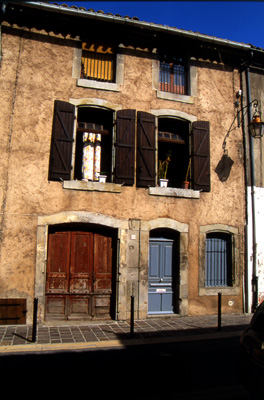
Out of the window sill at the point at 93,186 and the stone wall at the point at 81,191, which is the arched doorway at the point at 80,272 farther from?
the window sill at the point at 93,186

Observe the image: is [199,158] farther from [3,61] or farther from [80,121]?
[3,61]

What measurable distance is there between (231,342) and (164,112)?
6.04m

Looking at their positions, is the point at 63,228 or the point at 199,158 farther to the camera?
the point at 199,158

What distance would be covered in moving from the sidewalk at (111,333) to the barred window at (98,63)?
21.2 ft

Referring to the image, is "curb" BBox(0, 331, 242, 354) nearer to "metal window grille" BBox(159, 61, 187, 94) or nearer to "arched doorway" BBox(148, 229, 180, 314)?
"arched doorway" BBox(148, 229, 180, 314)

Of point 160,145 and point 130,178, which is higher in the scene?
point 160,145

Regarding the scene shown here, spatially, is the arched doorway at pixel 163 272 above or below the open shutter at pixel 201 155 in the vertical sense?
below

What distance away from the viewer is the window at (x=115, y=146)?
799cm

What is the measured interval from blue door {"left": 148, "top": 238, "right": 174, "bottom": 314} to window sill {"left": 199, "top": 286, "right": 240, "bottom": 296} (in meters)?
0.88

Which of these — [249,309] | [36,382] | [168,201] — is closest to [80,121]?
[168,201]

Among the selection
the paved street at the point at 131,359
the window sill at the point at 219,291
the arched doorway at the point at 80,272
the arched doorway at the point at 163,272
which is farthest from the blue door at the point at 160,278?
the arched doorway at the point at 80,272

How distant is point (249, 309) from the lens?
8.97 metres

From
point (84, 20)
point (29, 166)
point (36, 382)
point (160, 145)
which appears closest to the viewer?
point (36, 382)

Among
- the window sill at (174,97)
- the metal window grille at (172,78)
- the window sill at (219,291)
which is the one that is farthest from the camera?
the metal window grille at (172,78)
